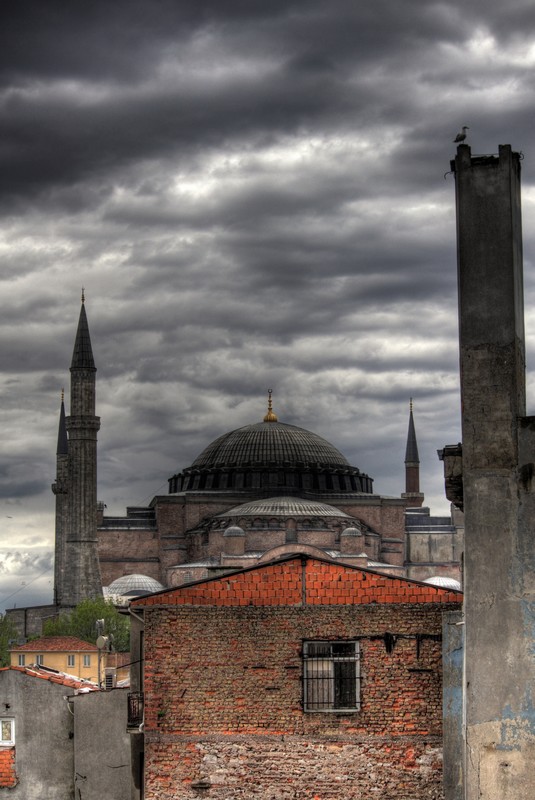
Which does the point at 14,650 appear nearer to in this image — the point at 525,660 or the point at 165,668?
the point at 165,668

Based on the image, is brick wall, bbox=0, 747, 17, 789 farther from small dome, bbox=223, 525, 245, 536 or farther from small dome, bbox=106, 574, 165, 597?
small dome, bbox=106, 574, 165, 597

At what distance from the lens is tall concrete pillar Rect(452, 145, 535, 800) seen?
14312mm

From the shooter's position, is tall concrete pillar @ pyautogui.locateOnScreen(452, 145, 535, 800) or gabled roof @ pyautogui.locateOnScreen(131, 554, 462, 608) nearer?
tall concrete pillar @ pyautogui.locateOnScreen(452, 145, 535, 800)

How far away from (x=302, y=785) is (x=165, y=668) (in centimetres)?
212

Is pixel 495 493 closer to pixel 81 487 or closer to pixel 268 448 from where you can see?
pixel 81 487

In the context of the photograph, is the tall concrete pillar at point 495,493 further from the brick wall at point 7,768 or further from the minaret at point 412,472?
the minaret at point 412,472

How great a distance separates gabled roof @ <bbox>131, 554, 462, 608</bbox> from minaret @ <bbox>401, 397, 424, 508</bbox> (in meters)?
75.4

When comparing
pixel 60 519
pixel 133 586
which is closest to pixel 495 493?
pixel 133 586

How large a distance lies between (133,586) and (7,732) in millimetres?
53935

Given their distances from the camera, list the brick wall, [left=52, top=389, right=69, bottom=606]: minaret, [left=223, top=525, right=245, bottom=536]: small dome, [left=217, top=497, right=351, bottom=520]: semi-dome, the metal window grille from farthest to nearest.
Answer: [left=52, top=389, right=69, bottom=606]: minaret < [left=217, top=497, right=351, bottom=520]: semi-dome < [left=223, top=525, right=245, bottom=536]: small dome < the brick wall < the metal window grille

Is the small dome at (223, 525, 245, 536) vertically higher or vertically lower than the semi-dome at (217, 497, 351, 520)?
lower

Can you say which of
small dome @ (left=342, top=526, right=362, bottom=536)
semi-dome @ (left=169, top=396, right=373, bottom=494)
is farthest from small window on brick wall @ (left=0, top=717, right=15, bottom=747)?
semi-dome @ (left=169, top=396, right=373, bottom=494)

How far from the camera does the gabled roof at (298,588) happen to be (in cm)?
1741

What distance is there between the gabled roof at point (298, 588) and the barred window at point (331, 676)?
55cm
